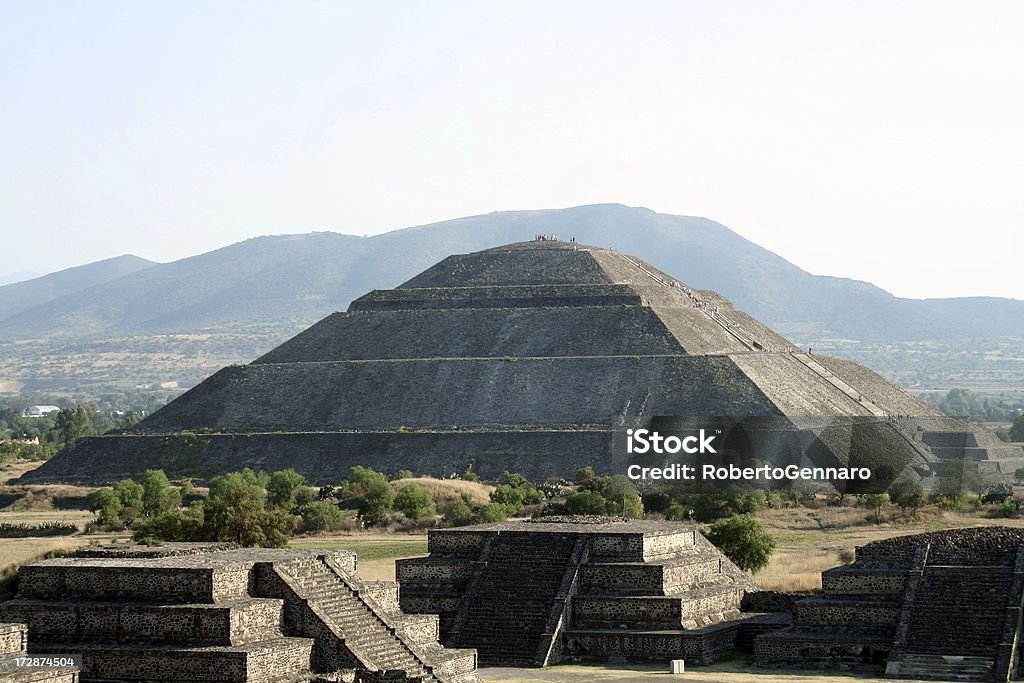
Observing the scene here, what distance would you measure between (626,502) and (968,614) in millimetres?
35633

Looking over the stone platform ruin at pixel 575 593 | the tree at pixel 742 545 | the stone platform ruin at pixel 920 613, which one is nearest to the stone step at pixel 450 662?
the stone platform ruin at pixel 575 593

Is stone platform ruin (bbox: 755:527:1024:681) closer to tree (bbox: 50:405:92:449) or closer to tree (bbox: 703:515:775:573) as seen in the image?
tree (bbox: 703:515:775:573)

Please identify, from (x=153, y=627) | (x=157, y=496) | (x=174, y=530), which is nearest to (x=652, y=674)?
(x=153, y=627)

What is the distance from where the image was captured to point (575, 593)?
47.1 metres

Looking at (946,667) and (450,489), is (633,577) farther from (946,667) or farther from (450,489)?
(450,489)

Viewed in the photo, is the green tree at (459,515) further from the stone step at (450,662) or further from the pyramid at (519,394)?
the stone step at (450,662)

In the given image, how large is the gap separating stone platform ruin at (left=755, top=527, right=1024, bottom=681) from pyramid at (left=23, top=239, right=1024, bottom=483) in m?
53.0

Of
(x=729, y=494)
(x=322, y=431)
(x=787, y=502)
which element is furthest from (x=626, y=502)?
(x=322, y=431)

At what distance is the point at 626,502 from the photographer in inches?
3123

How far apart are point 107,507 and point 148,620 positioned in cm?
4679

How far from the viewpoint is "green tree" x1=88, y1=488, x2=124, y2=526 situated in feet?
265

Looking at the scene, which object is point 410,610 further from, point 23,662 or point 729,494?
point 729,494

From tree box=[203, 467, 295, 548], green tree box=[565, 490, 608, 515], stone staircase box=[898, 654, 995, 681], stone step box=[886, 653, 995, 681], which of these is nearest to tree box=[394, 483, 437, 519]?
green tree box=[565, 490, 608, 515]

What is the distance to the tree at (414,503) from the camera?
8231 cm
